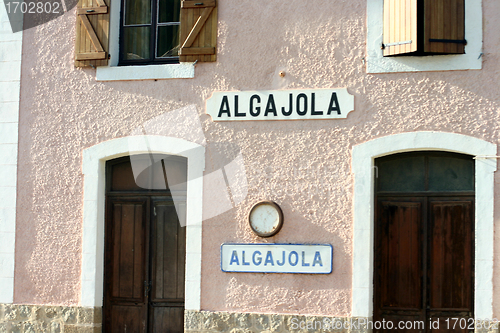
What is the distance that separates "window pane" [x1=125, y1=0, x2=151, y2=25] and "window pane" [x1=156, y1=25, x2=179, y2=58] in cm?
27

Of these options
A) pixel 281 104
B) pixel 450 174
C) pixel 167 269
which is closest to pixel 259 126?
pixel 281 104

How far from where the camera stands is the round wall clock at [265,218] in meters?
5.85

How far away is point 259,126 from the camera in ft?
19.7

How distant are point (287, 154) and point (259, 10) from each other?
1630 millimetres

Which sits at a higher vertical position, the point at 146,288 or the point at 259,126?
the point at 259,126

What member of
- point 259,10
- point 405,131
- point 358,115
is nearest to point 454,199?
point 405,131

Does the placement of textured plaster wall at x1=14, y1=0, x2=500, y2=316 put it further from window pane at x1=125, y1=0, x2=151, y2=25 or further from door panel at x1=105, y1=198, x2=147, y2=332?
window pane at x1=125, y1=0, x2=151, y2=25

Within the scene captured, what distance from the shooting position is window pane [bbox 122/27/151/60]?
21.4 feet

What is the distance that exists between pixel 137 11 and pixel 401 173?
3610mm

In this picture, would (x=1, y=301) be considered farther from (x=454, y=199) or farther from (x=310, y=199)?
(x=454, y=199)

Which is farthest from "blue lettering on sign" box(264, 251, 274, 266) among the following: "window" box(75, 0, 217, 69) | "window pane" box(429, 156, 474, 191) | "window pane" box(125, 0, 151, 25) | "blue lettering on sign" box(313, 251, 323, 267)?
"window pane" box(125, 0, 151, 25)

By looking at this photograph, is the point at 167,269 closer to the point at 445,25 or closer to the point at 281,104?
the point at 281,104

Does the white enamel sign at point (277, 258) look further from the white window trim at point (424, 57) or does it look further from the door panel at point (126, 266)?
the white window trim at point (424, 57)

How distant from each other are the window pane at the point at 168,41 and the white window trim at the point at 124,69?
288mm
